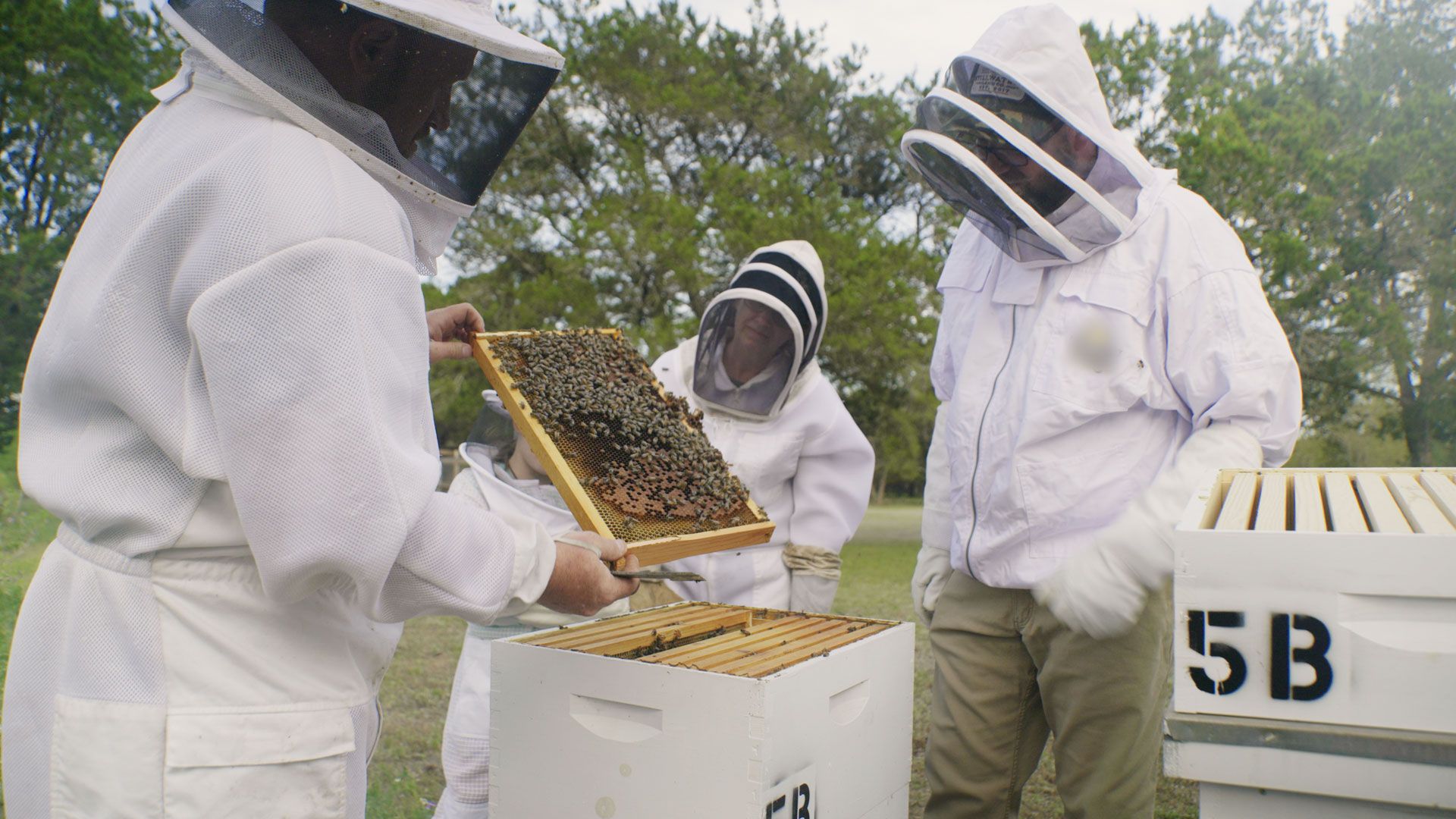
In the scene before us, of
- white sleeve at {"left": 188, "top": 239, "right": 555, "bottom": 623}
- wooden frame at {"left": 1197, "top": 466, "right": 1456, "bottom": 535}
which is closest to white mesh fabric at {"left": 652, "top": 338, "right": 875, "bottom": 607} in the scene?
wooden frame at {"left": 1197, "top": 466, "right": 1456, "bottom": 535}

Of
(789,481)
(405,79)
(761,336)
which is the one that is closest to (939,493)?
(789,481)

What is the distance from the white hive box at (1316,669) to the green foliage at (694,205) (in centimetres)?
1210

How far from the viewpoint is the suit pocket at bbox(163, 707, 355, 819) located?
4.64ft

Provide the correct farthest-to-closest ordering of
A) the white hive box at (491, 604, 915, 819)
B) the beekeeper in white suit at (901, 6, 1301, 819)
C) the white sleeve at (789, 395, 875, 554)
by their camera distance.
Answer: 1. the white sleeve at (789, 395, 875, 554)
2. the beekeeper in white suit at (901, 6, 1301, 819)
3. the white hive box at (491, 604, 915, 819)

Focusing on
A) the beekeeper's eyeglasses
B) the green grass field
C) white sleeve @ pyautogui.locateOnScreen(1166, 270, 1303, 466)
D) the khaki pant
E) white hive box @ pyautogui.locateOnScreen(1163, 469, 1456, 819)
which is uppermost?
the beekeeper's eyeglasses

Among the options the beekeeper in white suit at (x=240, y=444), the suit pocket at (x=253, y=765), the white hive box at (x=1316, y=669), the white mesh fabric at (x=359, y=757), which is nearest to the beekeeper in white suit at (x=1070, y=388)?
the white hive box at (x=1316, y=669)

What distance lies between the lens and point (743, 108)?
55.4 ft

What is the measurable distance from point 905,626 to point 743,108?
51.2 ft

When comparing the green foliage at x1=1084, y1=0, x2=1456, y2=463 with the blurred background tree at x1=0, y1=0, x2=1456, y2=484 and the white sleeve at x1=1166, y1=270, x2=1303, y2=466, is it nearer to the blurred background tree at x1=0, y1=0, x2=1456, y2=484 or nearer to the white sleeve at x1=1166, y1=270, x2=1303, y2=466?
the blurred background tree at x1=0, y1=0, x2=1456, y2=484

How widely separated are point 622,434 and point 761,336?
3.68ft

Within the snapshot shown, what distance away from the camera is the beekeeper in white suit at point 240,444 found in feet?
4.54

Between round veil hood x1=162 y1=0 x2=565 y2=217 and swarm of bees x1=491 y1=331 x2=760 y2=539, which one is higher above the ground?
round veil hood x1=162 y1=0 x2=565 y2=217

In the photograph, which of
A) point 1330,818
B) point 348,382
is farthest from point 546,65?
point 1330,818

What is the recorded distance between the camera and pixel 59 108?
486 inches
